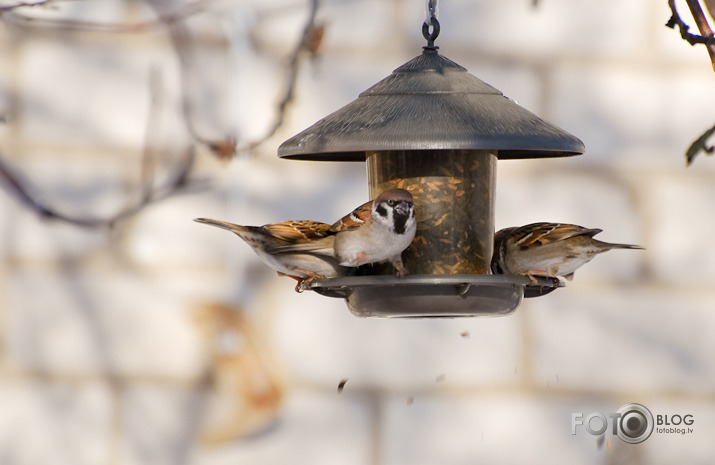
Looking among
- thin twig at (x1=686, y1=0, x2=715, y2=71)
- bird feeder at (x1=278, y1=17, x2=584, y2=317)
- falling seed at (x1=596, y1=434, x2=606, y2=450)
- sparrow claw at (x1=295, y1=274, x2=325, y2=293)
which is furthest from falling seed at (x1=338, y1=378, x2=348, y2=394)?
thin twig at (x1=686, y1=0, x2=715, y2=71)

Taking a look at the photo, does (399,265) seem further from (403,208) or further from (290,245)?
(290,245)

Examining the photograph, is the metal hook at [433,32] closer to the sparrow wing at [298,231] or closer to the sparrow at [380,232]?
the sparrow at [380,232]

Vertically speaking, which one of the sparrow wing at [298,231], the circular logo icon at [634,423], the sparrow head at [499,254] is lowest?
the circular logo icon at [634,423]

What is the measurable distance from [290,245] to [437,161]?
44cm

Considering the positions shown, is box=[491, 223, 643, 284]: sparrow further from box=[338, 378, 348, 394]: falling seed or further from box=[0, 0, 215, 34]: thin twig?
box=[0, 0, 215, 34]: thin twig

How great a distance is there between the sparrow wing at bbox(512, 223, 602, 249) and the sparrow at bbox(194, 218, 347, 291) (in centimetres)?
48

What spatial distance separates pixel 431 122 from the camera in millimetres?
2428

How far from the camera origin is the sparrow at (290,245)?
108 inches

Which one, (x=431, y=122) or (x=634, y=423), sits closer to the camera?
(x=431, y=122)

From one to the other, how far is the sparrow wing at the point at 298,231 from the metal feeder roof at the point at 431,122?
0.64 feet

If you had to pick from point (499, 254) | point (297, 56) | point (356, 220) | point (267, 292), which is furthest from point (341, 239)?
point (297, 56)

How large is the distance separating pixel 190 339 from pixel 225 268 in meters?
0.29

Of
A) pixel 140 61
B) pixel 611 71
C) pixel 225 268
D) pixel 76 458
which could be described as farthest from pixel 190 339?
pixel 611 71

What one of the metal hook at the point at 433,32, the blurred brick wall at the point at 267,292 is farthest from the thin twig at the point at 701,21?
the blurred brick wall at the point at 267,292
